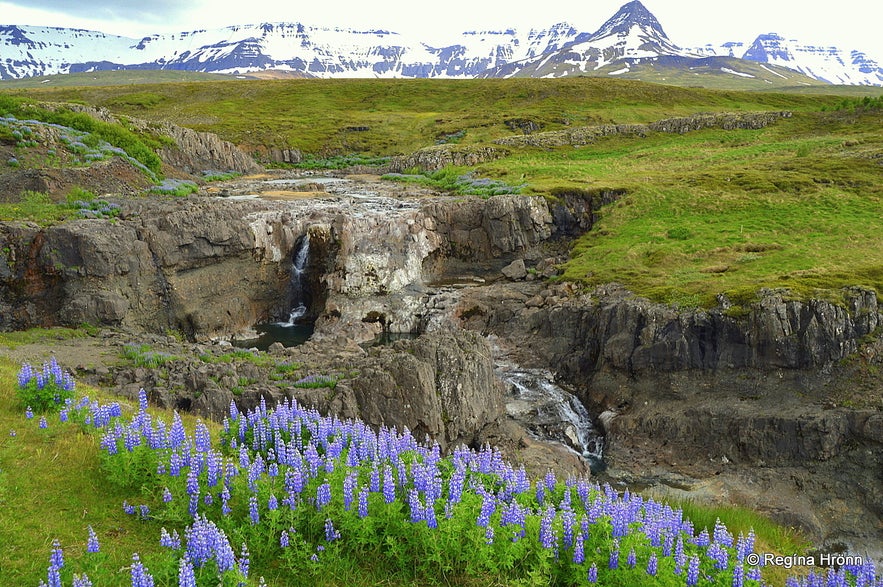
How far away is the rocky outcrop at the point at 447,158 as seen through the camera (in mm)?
64125

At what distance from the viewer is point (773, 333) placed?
76.5 ft

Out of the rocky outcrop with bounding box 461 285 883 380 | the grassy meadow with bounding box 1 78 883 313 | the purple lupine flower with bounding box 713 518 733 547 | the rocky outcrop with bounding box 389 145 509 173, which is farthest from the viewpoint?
the rocky outcrop with bounding box 389 145 509 173

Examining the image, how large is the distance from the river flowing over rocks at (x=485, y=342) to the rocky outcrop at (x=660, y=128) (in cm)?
3114

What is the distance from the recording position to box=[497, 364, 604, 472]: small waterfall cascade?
23547 mm

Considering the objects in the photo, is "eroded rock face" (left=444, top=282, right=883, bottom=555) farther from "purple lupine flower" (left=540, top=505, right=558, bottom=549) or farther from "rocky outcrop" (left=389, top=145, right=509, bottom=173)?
"rocky outcrop" (left=389, top=145, right=509, bottom=173)

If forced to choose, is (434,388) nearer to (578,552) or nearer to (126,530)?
(578,552)

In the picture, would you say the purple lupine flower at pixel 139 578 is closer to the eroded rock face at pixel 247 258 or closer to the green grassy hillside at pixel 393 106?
the eroded rock face at pixel 247 258

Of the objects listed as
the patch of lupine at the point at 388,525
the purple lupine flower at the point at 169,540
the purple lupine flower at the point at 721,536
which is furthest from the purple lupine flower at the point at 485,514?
the purple lupine flower at the point at 169,540

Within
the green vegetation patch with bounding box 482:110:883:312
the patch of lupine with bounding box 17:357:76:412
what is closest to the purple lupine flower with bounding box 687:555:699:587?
the patch of lupine with bounding box 17:357:76:412

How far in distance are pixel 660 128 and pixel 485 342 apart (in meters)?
56.7

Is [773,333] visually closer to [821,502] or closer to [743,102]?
[821,502]

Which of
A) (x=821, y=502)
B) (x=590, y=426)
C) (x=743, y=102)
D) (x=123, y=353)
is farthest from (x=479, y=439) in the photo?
(x=743, y=102)

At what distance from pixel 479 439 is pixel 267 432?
37.5ft

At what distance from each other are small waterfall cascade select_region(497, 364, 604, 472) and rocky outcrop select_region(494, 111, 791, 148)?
46.8 meters
